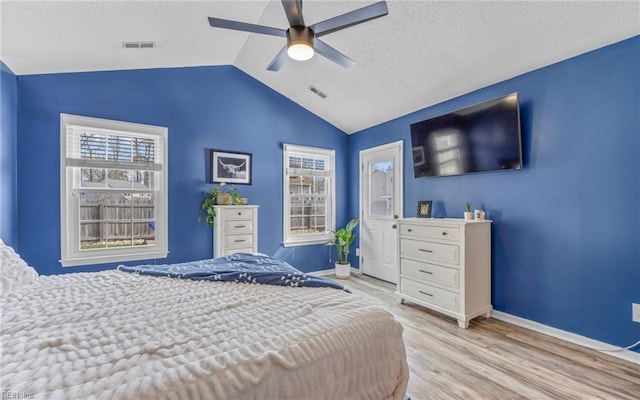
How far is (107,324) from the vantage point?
3.67ft

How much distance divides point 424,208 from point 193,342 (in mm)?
3123

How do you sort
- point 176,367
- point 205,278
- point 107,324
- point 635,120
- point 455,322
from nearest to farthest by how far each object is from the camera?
point 176,367, point 107,324, point 205,278, point 635,120, point 455,322

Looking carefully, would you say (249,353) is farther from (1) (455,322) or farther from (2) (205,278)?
(1) (455,322)

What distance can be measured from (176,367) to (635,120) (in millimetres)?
3289

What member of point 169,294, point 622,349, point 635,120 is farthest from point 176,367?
point 635,120

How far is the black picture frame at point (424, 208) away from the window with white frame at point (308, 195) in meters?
1.62

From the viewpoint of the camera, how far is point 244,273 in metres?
1.73

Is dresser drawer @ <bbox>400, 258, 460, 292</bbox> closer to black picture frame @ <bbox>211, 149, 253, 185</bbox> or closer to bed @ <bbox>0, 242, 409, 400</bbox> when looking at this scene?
bed @ <bbox>0, 242, 409, 400</bbox>

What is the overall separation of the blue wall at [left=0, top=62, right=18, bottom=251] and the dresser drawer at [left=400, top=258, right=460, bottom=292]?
3.92m

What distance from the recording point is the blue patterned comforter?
1653 millimetres

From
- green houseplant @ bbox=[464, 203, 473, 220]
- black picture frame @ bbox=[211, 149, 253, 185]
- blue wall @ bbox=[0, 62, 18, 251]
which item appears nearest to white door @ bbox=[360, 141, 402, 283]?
green houseplant @ bbox=[464, 203, 473, 220]

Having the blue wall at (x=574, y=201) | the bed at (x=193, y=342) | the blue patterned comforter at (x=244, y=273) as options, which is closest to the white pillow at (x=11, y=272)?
the bed at (x=193, y=342)

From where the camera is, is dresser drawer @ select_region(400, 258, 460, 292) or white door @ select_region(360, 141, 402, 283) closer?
dresser drawer @ select_region(400, 258, 460, 292)

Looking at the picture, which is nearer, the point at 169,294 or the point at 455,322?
the point at 169,294
